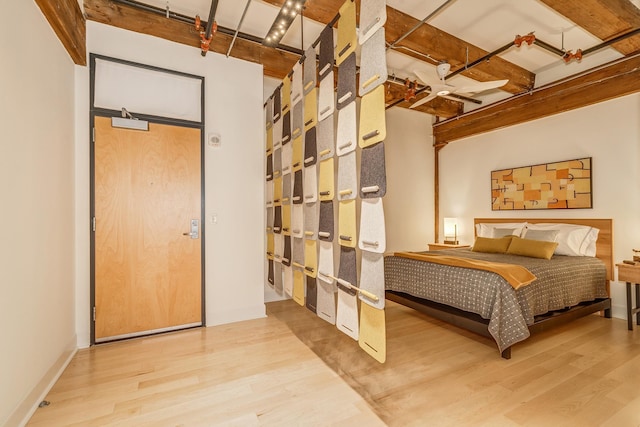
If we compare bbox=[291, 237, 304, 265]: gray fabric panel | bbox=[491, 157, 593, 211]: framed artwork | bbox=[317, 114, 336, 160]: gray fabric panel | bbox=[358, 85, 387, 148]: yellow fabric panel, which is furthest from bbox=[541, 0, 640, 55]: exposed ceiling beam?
bbox=[291, 237, 304, 265]: gray fabric panel

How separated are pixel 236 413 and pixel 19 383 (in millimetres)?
1183

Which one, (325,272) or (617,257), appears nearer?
(325,272)

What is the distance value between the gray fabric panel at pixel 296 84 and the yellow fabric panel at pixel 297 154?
348mm

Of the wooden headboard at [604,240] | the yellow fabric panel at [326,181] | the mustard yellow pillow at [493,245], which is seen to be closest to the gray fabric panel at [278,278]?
the yellow fabric panel at [326,181]

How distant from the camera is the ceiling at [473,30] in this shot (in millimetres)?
2676

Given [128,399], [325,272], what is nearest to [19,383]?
[128,399]

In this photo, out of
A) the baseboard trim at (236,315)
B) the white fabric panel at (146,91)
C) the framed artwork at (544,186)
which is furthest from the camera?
the framed artwork at (544,186)

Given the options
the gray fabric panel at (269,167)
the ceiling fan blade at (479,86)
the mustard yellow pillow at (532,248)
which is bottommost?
the mustard yellow pillow at (532,248)

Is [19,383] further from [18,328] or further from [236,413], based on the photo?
[236,413]

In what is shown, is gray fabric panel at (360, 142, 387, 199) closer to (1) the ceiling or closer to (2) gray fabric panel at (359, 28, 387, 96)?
(2) gray fabric panel at (359, 28, 387, 96)

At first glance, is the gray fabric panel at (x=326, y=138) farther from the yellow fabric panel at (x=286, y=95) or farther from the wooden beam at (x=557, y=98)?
the wooden beam at (x=557, y=98)

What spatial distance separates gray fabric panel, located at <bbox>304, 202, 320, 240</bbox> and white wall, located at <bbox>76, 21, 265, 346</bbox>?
1.01 m

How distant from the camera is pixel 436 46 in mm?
3180

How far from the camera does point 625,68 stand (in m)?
3.33
